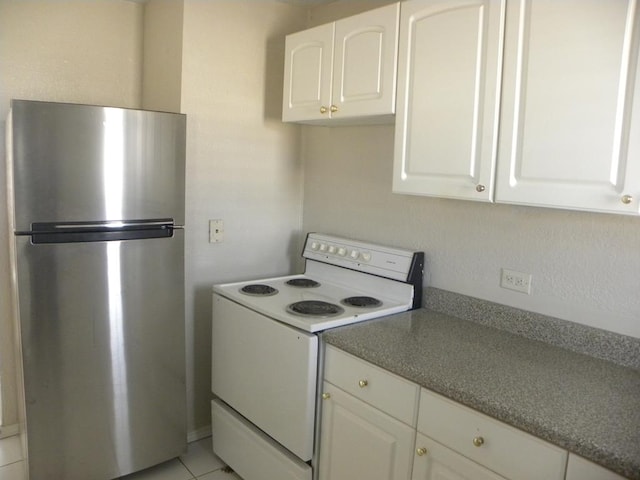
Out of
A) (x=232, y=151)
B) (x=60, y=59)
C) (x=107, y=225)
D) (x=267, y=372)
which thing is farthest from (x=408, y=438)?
(x=60, y=59)

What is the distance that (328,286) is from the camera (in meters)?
2.59

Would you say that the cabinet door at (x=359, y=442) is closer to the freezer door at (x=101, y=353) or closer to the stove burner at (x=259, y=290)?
the stove burner at (x=259, y=290)

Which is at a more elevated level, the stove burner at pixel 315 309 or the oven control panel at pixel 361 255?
the oven control panel at pixel 361 255

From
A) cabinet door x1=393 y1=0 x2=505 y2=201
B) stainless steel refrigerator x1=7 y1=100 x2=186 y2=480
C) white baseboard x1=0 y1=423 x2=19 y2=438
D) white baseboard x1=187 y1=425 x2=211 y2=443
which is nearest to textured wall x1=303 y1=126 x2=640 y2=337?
cabinet door x1=393 y1=0 x2=505 y2=201

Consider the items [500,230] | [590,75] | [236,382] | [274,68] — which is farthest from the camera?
[274,68]

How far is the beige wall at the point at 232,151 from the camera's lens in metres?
2.50

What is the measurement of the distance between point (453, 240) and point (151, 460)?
1698mm

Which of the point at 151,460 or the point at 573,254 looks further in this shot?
the point at 151,460

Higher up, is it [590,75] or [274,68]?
[274,68]

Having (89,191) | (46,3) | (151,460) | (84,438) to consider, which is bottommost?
(151,460)

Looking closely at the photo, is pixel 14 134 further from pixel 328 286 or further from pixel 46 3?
pixel 328 286

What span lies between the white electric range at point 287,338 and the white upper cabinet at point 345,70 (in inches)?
25.9

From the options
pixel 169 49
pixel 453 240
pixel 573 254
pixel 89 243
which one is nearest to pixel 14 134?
pixel 89 243

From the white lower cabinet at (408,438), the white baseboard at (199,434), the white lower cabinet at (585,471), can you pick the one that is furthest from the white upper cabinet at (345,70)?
the white baseboard at (199,434)
